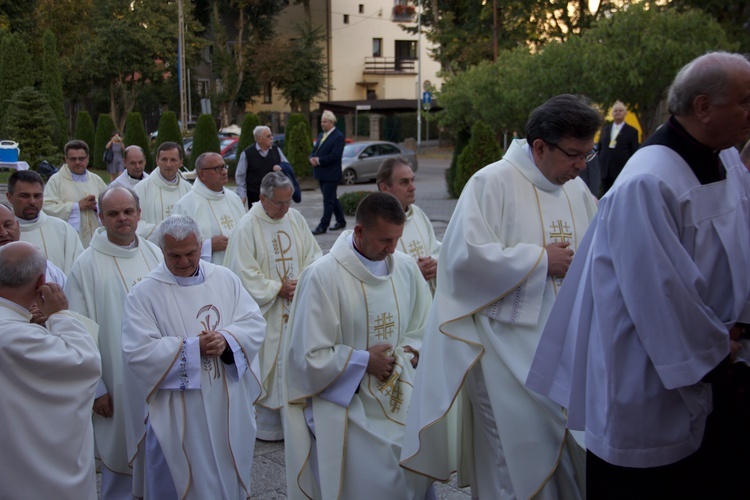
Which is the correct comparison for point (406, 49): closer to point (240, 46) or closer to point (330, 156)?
point (240, 46)

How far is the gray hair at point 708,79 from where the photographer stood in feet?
8.61

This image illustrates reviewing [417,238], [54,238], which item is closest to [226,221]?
[54,238]

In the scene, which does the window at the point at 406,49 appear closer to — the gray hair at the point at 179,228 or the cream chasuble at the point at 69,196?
the cream chasuble at the point at 69,196

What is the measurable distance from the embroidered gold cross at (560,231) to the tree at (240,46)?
42.7m

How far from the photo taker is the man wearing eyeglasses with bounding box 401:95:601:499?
360 cm

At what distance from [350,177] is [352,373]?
23.0 metres

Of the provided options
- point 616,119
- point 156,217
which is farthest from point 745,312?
point 616,119

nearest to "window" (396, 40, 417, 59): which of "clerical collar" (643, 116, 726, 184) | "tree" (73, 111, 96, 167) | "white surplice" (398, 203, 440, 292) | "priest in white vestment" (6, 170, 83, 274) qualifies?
"tree" (73, 111, 96, 167)

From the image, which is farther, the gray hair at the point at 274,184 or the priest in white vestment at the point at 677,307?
the gray hair at the point at 274,184

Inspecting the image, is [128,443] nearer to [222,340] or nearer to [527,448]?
[222,340]

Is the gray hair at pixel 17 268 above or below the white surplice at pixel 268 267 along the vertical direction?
above

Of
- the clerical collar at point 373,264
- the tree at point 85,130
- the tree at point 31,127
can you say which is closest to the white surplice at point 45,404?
the clerical collar at point 373,264

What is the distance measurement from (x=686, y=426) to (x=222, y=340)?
89.7 inches

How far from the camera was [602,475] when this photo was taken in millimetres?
2875
